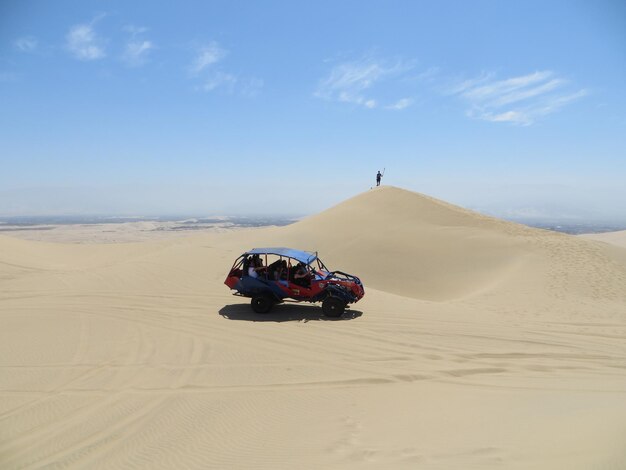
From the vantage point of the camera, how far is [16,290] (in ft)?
41.5

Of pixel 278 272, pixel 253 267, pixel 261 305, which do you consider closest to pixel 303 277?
pixel 278 272

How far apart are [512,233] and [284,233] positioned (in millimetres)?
15556

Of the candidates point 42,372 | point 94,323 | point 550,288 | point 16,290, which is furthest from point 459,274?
point 16,290

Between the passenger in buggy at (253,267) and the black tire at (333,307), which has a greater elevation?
the passenger in buggy at (253,267)

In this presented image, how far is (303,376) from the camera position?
6.33 meters

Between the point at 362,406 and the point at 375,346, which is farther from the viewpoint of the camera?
the point at 375,346

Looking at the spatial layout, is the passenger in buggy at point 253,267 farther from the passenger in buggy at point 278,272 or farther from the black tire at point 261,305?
the black tire at point 261,305

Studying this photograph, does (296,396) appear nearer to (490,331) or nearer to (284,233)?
(490,331)

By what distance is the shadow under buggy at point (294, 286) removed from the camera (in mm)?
9867

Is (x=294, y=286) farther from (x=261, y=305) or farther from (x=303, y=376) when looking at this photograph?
(x=303, y=376)

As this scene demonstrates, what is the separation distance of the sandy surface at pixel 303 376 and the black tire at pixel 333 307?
299 millimetres

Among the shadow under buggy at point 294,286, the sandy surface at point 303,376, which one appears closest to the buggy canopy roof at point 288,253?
the shadow under buggy at point 294,286

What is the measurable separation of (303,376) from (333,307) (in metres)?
3.64

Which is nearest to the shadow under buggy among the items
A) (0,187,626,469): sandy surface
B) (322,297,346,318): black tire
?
(322,297,346,318): black tire
